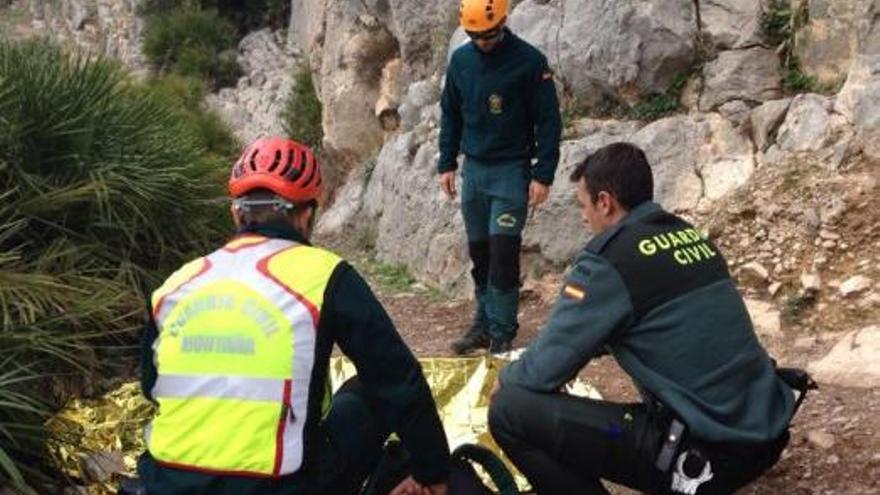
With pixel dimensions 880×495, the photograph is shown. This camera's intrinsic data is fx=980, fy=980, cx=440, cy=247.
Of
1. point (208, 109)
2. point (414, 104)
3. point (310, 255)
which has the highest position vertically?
point (310, 255)

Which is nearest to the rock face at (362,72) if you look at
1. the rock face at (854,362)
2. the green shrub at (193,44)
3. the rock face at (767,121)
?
the green shrub at (193,44)

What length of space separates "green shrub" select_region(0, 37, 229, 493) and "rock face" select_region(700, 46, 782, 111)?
3391 millimetres

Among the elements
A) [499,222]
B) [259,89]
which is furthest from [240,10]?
[499,222]

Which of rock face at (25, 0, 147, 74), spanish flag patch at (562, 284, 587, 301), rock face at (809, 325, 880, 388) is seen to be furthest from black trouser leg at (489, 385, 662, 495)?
rock face at (25, 0, 147, 74)

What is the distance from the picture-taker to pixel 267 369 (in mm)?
2354

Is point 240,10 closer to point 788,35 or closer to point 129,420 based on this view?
point 788,35

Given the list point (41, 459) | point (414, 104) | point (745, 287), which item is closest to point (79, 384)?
point (41, 459)

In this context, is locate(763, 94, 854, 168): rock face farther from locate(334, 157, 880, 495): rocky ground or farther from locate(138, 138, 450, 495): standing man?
locate(138, 138, 450, 495): standing man

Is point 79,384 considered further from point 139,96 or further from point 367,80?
point 367,80

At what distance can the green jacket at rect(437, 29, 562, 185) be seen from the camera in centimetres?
488

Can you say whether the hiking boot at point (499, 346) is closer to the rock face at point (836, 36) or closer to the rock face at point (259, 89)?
the rock face at point (836, 36)

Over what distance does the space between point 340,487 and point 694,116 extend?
15.3 ft

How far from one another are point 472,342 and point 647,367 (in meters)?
2.55

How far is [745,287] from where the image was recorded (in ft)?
17.9
